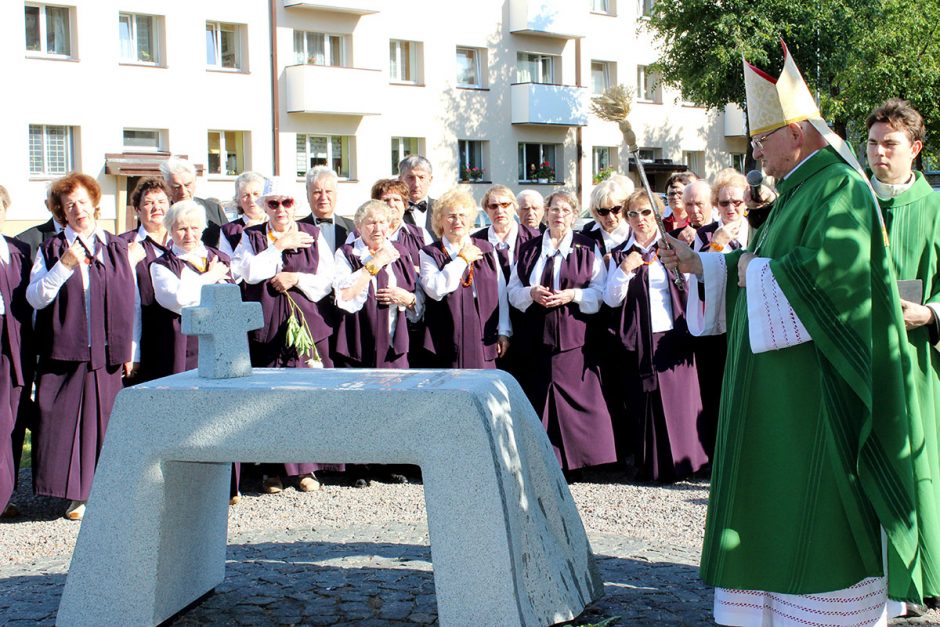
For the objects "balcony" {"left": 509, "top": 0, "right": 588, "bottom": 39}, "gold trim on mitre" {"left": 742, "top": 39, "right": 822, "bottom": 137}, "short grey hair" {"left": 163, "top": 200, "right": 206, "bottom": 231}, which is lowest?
"short grey hair" {"left": 163, "top": 200, "right": 206, "bottom": 231}

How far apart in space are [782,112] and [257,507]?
435 cm

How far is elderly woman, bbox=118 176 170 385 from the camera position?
7.40 metres

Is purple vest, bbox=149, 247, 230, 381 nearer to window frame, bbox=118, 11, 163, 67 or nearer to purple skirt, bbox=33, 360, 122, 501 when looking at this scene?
purple skirt, bbox=33, 360, 122, 501

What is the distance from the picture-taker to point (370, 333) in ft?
26.1

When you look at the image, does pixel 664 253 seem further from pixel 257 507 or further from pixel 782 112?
pixel 257 507

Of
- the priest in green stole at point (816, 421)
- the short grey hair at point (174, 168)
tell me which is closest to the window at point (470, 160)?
the short grey hair at point (174, 168)

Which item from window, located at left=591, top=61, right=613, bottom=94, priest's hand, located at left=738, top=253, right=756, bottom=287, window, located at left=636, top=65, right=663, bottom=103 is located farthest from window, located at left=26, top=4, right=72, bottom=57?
priest's hand, located at left=738, top=253, right=756, bottom=287

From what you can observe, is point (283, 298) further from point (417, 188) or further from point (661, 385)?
point (661, 385)

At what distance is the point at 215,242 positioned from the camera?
8602 millimetres

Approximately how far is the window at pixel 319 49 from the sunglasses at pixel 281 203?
23.6 metres

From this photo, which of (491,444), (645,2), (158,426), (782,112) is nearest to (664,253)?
(782,112)

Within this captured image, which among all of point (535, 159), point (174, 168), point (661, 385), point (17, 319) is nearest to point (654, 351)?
point (661, 385)

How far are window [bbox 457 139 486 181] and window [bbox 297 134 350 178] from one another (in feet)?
11.7

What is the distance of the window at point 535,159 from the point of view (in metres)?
35.2
